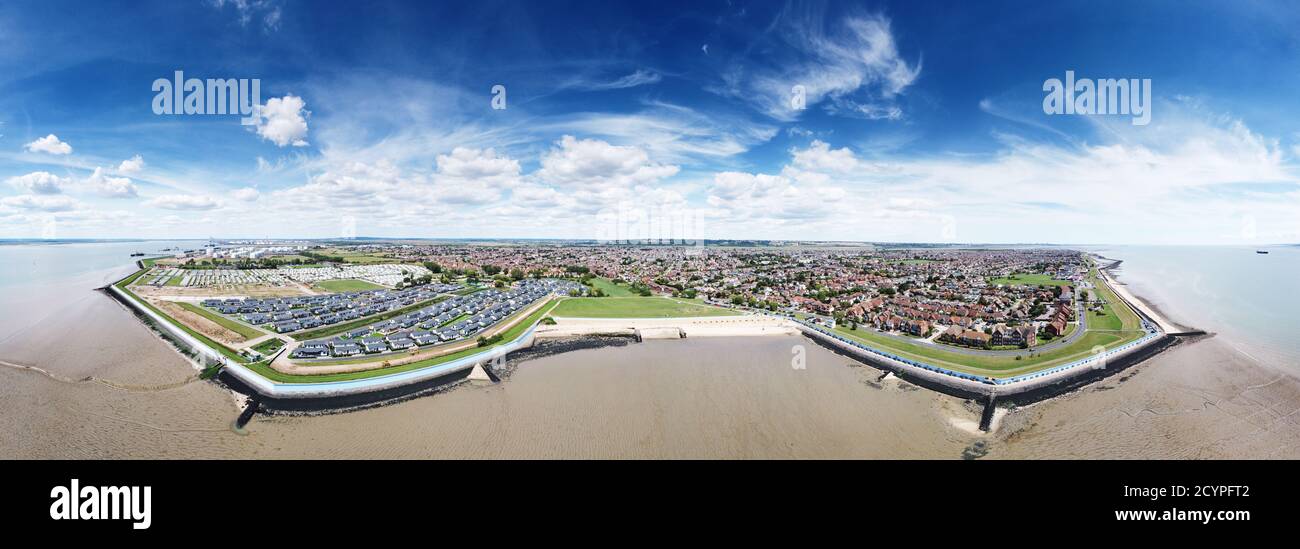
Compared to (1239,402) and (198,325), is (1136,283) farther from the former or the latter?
(198,325)

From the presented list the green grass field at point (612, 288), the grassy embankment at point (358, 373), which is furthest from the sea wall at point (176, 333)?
the green grass field at point (612, 288)

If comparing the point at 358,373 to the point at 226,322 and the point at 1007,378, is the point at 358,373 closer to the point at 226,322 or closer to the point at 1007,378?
the point at 226,322

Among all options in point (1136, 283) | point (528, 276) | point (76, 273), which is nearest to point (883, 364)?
point (528, 276)

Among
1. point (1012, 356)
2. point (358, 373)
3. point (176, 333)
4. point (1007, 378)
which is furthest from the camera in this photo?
point (176, 333)

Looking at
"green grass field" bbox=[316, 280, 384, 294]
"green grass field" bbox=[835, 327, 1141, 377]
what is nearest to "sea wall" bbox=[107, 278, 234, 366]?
"green grass field" bbox=[316, 280, 384, 294]

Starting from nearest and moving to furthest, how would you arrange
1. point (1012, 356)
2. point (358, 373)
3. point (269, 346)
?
point (358, 373) → point (1012, 356) → point (269, 346)

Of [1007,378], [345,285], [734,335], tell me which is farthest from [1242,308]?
[345,285]

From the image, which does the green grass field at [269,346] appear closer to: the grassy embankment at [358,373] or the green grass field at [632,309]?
the grassy embankment at [358,373]
